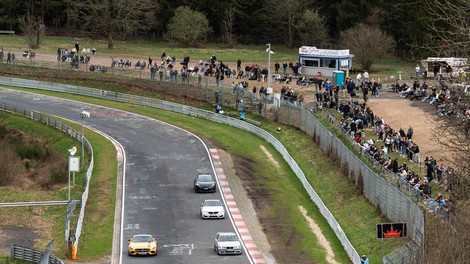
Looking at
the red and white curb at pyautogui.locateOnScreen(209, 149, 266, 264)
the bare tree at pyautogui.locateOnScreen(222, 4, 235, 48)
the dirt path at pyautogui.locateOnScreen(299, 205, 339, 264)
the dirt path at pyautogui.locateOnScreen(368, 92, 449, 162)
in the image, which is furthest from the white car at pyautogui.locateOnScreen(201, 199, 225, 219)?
the bare tree at pyautogui.locateOnScreen(222, 4, 235, 48)

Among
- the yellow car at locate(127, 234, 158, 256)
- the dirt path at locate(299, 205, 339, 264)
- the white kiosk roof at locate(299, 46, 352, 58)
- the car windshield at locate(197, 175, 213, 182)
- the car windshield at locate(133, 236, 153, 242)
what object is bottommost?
the dirt path at locate(299, 205, 339, 264)

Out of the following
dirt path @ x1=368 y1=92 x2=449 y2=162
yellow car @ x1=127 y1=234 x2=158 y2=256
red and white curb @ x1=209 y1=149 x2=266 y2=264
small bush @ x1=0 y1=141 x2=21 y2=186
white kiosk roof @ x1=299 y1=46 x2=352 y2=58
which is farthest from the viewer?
white kiosk roof @ x1=299 y1=46 x2=352 y2=58

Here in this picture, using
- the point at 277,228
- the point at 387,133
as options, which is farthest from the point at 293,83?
the point at 277,228

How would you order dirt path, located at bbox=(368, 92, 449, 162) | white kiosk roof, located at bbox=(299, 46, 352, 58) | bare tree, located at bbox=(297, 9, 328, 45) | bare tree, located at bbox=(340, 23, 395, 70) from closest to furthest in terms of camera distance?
dirt path, located at bbox=(368, 92, 449, 162), white kiosk roof, located at bbox=(299, 46, 352, 58), bare tree, located at bbox=(340, 23, 395, 70), bare tree, located at bbox=(297, 9, 328, 45)

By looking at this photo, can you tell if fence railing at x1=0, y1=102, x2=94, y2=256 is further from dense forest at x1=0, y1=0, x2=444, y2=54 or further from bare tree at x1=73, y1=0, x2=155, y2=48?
dense forest at x1=0, y1=0, x2=444, y2=54

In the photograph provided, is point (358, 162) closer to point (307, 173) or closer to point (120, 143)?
point (307, 173)

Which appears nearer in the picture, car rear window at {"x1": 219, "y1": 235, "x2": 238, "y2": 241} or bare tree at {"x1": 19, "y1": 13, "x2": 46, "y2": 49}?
car rear window at {"x1": 219, "y1": 235, "x2": 238, "y2": 241}

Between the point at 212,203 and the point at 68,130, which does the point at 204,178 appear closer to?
the point at 212,203

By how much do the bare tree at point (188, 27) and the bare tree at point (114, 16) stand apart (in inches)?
171

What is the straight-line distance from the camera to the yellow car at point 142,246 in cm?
5022

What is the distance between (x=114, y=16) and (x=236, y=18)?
790 inches

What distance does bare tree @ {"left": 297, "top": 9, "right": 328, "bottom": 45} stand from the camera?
418 feet

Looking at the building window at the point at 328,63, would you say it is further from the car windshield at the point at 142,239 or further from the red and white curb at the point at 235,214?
the car windshield at the point at 142,239

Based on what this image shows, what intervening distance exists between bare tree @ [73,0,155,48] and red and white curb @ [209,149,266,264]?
53.0 m
